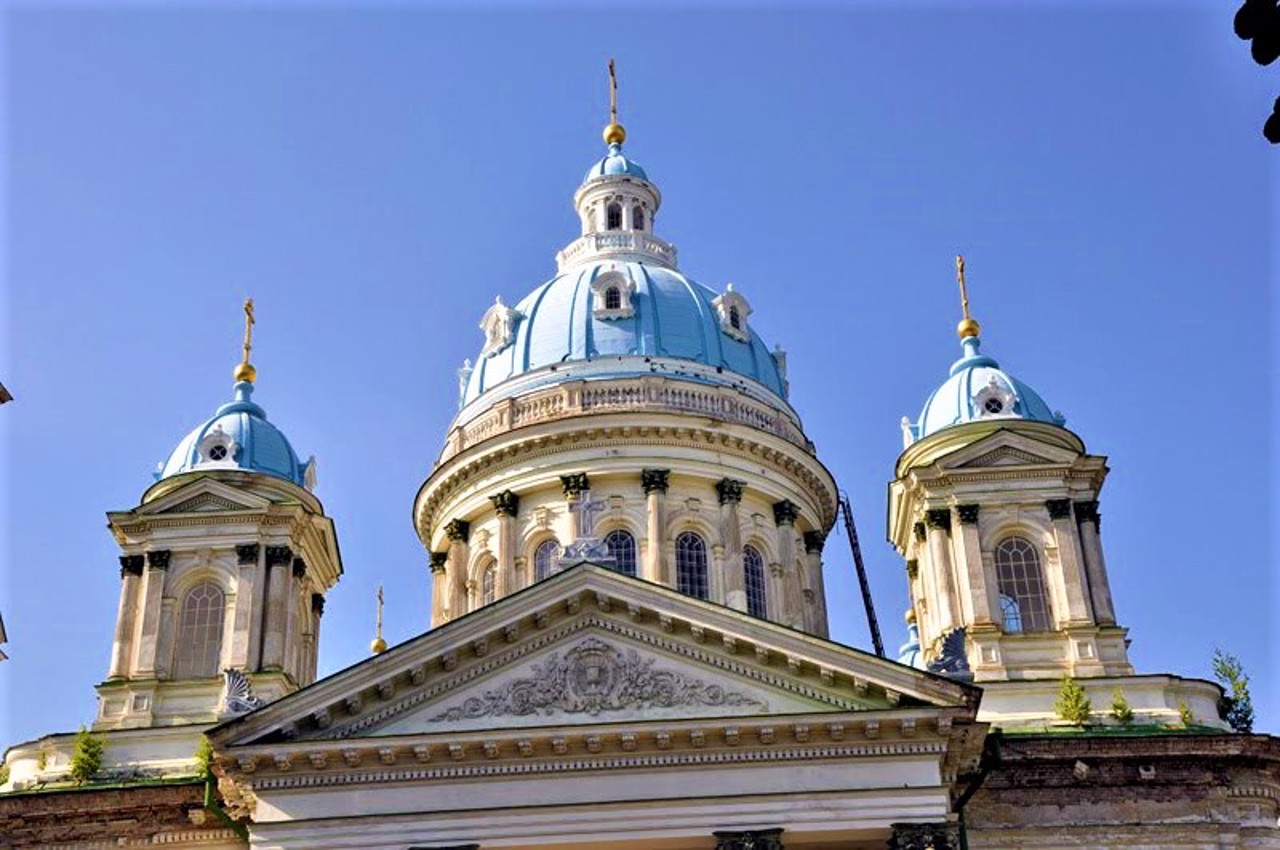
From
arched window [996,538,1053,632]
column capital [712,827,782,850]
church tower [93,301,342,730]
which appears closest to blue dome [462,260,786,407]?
church tower [93,301,342,730]

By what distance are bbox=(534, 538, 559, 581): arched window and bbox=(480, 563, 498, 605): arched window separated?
1128mm

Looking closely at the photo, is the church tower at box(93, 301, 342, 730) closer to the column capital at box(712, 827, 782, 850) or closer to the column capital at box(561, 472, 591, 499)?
the column capital at box(561, 472, 591, 499)

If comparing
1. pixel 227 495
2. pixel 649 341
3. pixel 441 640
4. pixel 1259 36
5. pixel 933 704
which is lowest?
pixel 1259 36

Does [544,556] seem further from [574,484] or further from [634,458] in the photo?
[634,458]

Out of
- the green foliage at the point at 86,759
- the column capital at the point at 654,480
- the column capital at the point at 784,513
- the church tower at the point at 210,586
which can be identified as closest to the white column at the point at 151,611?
the church tower at the point at 210,586

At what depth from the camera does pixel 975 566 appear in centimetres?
3309

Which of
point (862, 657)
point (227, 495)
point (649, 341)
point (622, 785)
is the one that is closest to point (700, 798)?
point (622, 785)

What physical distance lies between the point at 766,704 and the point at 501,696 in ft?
14.8

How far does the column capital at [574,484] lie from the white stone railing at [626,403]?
1.72 m

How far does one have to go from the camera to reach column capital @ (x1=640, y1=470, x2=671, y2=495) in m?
38.6

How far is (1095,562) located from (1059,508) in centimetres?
142

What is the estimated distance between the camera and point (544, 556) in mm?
39156

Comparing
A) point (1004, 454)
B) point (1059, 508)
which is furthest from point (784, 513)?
point (1059, 508)

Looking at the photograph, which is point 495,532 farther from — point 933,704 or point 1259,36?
point 1259,36
